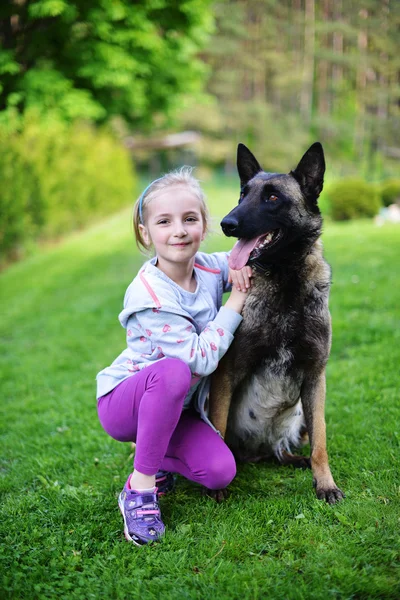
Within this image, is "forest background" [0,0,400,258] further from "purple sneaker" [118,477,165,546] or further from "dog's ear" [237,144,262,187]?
"purple sneaker" [118,477,165,546]

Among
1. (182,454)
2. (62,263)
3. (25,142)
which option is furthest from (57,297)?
(182,454)

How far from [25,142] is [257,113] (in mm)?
19393

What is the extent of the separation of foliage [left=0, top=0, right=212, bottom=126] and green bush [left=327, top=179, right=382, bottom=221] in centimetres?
571

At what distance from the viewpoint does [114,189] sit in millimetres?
16875

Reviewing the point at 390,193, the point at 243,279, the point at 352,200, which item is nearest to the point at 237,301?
the point at 243,279

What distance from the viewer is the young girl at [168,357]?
221 cm

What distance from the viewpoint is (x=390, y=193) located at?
13.5 m

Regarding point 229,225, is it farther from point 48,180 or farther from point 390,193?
point 390,193

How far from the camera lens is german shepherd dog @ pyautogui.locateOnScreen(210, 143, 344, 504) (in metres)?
2.41

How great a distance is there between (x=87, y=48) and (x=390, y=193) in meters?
8.22

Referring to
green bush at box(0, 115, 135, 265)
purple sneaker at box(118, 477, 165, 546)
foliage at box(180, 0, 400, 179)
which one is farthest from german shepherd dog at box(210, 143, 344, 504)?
foliage at box(180, 0, 400, 179)

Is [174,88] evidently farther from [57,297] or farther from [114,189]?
[57,297]

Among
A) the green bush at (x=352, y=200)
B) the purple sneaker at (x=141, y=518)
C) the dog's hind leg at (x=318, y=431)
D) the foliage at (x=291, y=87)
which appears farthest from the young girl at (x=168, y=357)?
the foliage at (x=291, y=87)

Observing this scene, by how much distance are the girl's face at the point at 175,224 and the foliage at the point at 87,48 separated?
10.6 meters
